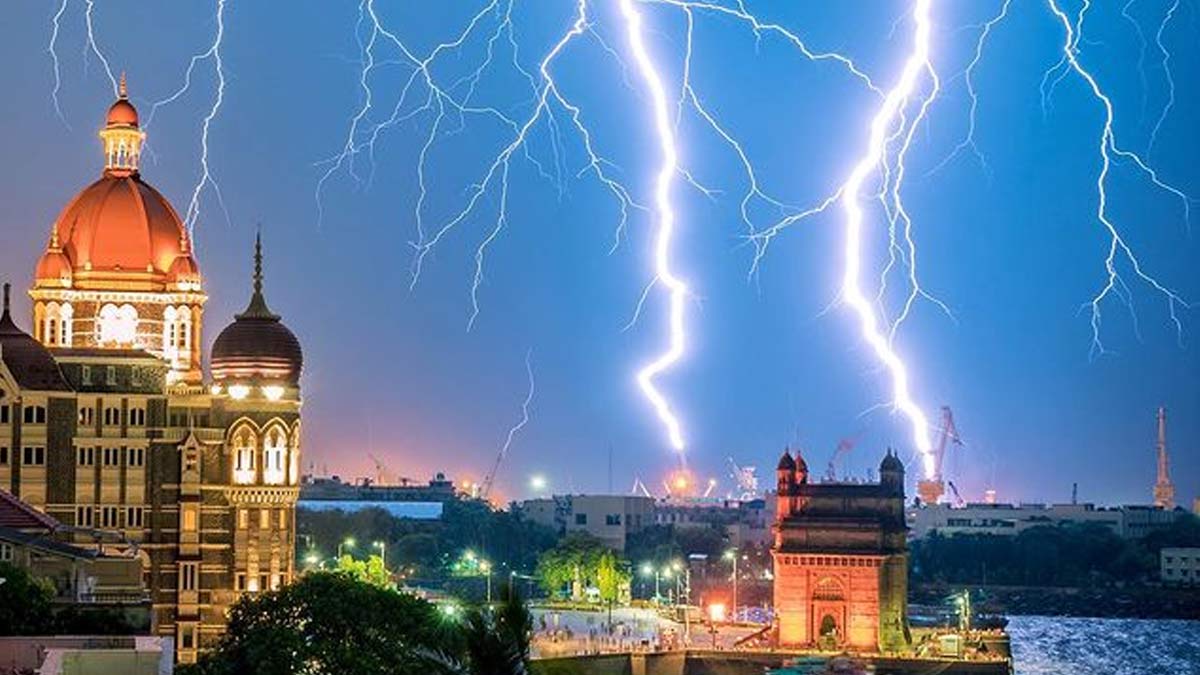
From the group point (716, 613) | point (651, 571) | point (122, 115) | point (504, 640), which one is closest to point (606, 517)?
point (651, 571)

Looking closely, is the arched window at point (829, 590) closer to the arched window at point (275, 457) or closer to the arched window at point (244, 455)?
the arched window at point (275, 457)

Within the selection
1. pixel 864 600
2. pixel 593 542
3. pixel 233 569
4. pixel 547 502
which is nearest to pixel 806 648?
pixel 864 600

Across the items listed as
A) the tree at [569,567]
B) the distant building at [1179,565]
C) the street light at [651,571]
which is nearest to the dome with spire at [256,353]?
the tree at [569,567]

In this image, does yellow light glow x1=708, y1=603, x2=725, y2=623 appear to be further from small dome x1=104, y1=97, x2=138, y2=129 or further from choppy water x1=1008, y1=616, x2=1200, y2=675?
small dome x1=104, y1=97, x2=138, y2=129

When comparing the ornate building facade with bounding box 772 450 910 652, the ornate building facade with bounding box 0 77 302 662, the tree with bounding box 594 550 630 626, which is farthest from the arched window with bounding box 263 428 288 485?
the tree with bounding box 594 550 630 626

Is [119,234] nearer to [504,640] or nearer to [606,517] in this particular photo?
[504,640]
